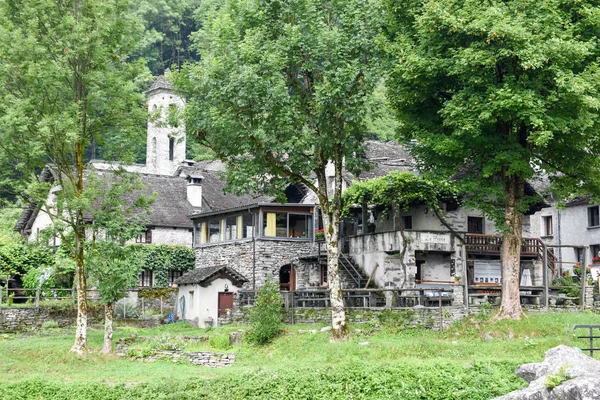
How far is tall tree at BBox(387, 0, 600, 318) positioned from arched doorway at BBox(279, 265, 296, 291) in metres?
15.1

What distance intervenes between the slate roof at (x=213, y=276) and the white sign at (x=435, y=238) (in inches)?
440

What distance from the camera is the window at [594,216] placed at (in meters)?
47.9

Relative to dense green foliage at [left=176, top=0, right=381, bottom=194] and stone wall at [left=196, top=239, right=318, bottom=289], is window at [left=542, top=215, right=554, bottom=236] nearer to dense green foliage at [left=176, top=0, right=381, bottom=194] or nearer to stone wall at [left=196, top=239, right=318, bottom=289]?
stone wall at [left=196, top=239, right=318, bottom=289]

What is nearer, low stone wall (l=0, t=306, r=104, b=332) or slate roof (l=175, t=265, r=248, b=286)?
low stone wall (l=0, t=306, r=104, b=332)

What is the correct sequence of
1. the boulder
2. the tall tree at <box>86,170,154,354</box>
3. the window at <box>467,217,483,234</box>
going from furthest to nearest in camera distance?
the window at <box>467,217,483,234</box> → the tall tree at <box>86,170,154,354</box> → the boulder

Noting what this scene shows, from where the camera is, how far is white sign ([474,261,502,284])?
1534 inches

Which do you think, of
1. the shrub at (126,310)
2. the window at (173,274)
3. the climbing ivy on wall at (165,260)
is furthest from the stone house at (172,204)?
the shrub at (126,310)

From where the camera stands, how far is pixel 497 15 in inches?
1072

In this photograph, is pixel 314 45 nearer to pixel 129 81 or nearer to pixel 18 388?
pixel 129 81

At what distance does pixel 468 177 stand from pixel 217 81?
1090cm

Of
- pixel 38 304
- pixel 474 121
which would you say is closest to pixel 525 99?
pixel 474 121

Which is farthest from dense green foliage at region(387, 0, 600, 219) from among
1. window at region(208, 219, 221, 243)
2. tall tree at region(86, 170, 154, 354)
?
window at region(208, 219, 221, 243)

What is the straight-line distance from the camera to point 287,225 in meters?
46.0

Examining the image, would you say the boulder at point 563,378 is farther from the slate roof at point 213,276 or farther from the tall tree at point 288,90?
the slate roof at point 213,276
